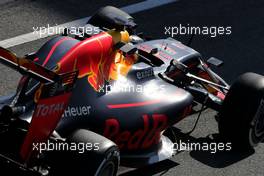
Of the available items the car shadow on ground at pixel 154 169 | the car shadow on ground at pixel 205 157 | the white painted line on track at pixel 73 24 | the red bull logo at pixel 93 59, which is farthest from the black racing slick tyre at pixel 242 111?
the white painted line on track at pixel 73 24

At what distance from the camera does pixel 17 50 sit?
11438 mm

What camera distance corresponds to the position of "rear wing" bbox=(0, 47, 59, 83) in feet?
23.2

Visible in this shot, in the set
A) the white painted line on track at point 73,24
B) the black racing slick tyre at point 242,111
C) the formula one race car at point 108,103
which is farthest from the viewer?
the white painted line on track at point 73,24

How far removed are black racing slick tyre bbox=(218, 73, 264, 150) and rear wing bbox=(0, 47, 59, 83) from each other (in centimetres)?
265

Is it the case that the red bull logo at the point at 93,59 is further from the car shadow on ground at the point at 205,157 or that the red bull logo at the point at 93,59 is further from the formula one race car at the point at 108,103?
the car shadow on ground at the point at 205,157

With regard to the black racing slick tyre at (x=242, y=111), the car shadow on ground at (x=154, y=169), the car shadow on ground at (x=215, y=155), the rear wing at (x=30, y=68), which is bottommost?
the car shadow on ground at (x=215, y=155)

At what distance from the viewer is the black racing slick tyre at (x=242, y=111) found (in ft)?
29.3

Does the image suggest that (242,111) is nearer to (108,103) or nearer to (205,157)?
(205,157)

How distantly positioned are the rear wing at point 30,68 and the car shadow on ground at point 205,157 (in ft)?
A: 6.00

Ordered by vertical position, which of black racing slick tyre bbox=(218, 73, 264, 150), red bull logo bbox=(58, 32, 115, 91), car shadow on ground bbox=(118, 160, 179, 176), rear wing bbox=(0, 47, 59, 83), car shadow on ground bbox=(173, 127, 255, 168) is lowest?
car shadow on ground bbox=(173, 127, 255, 168)

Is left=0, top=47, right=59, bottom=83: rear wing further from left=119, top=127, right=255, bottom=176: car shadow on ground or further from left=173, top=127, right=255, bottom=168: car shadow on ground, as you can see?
left=173, top=127, right=255, bottom=168: car shadow on ground

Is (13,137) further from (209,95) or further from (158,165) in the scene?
(209,95)

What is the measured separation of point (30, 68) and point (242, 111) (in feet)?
9.50

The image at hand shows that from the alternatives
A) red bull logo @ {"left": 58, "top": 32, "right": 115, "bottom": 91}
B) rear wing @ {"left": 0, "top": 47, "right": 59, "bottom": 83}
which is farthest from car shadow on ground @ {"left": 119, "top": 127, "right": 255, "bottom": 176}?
rear wing @ {"left": 0, "top": 47, "right": 59, "bottom": 83}
